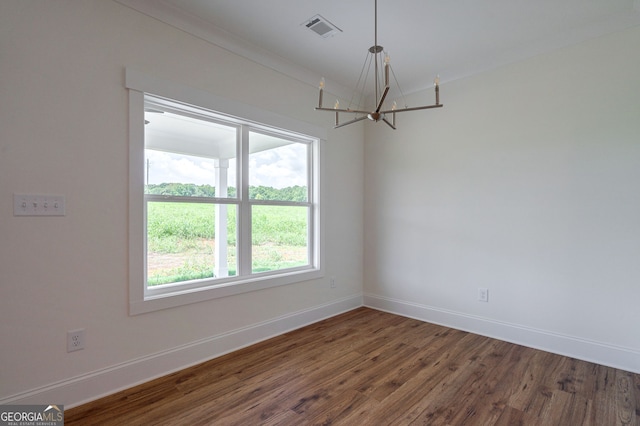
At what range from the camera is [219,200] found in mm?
2785

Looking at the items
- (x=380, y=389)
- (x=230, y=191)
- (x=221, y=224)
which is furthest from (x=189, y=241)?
(x=380, y=389)

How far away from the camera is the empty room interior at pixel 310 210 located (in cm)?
189

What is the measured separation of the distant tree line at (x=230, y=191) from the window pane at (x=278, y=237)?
0.38ft

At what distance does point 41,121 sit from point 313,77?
8.06 feet

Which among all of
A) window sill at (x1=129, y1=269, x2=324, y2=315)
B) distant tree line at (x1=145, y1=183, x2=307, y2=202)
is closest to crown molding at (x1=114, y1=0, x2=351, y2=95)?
distant tree line at (x1=145, y1=183, x2=307, y2=202)

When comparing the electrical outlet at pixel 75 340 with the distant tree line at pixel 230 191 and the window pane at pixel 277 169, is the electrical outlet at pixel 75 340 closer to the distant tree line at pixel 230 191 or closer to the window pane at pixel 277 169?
the distant tree line at pixel 230 191

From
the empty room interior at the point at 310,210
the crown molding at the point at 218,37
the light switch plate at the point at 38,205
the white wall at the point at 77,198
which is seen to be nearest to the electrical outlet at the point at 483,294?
the empty room interior at the point at 310,210

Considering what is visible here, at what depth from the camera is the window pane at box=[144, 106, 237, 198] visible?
95.7 inches

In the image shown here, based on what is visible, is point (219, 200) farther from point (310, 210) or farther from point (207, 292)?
point (310, 210)

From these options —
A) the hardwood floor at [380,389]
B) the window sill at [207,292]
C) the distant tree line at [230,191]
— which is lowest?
the hardwood floor at [380,389]

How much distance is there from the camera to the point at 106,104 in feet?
6.84

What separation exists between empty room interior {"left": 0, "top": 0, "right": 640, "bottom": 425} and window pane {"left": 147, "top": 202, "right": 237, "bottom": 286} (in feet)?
0.06

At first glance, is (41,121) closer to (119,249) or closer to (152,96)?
(152,96)

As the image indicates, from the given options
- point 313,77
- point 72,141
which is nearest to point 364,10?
point 313,77
